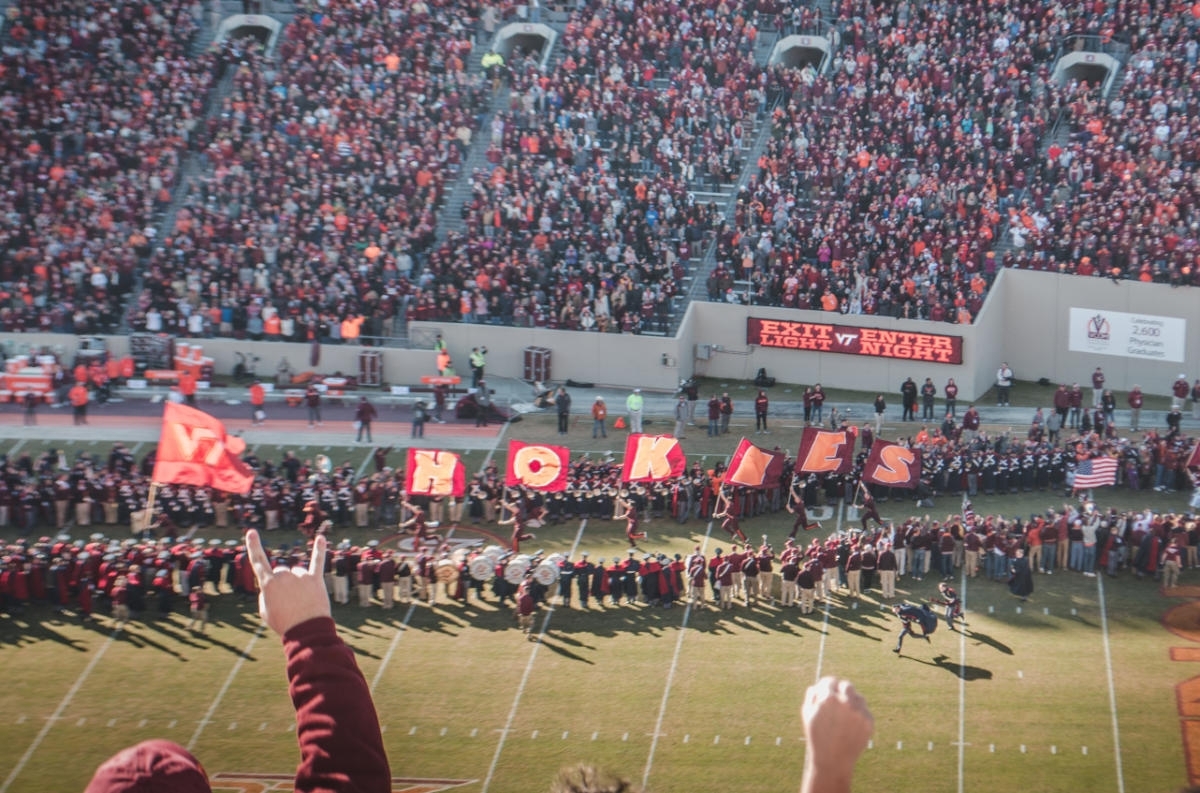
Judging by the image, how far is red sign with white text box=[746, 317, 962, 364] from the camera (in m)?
42.0

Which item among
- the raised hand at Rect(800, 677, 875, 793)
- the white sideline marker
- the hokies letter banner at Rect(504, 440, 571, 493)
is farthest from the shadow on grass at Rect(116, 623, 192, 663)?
the raised hand at Rect(800, 677, 875, 793)

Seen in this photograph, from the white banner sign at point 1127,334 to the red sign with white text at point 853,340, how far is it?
150 inches

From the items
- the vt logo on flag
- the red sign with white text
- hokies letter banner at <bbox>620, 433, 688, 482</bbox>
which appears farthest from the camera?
the red sign with white text

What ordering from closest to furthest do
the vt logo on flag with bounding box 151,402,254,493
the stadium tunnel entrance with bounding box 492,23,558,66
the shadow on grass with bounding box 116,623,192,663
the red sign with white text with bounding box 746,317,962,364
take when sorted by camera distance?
the shadow on grass with bounding box 116,623,192,663 < the vt logo on flag with bounding box 151,402,254,493 < the red sign with white text with bounding box 746,317,962,364 < the stadium tunnel entrance with bounding box 492,23,558,66

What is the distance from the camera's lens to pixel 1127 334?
139 ft

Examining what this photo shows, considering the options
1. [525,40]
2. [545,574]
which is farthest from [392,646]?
[525,40]

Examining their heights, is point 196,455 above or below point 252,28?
below

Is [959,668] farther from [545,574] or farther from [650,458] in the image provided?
[650,458]

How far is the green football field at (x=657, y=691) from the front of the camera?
2416cm

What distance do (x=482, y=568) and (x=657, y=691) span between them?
5192 mm

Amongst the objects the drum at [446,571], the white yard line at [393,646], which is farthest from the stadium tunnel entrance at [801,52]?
the white yard line at [393,646]

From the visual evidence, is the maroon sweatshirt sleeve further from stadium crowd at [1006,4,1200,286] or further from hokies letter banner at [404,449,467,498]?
stadium crowd at [1006,4,1200,286]

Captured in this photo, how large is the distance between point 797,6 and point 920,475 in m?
22.9

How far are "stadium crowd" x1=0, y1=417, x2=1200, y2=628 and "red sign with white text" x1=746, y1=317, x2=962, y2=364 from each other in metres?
3.76
